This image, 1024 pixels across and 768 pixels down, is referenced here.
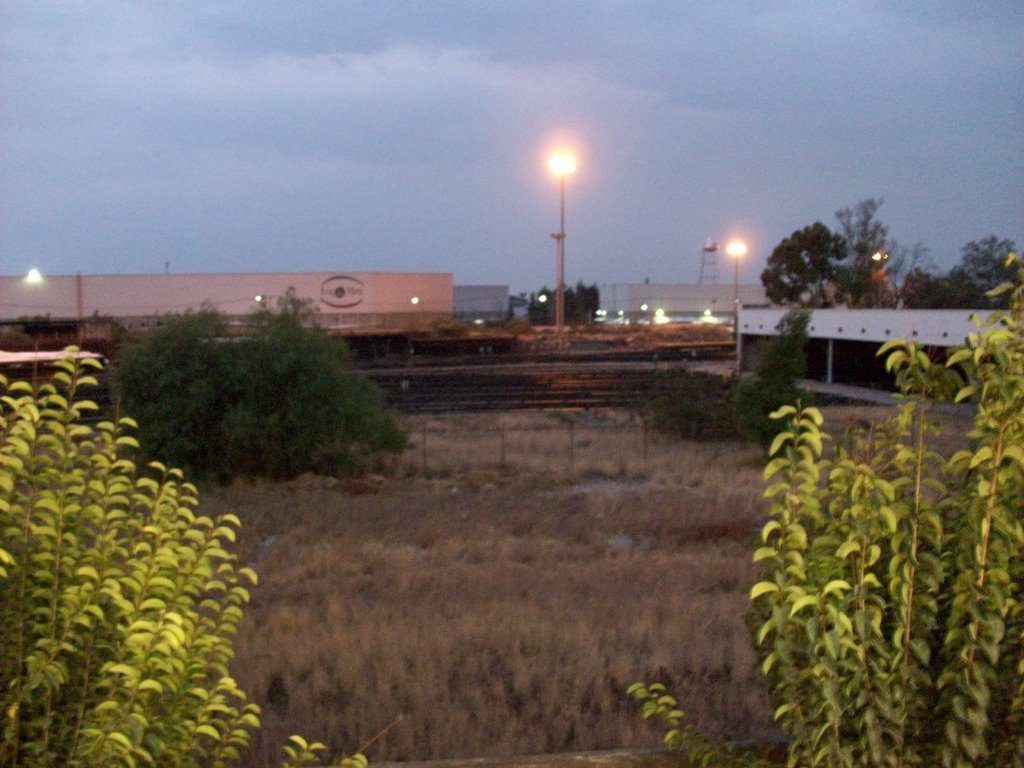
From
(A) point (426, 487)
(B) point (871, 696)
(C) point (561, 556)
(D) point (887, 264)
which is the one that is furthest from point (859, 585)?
(D) point (887, 264)

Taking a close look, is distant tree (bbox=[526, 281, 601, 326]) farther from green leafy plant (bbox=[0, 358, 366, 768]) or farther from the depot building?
green leafy plant (bbox=[0, 358, 366, 768])

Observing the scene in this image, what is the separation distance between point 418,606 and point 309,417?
20.4 m

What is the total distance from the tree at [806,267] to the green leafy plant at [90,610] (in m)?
82.1

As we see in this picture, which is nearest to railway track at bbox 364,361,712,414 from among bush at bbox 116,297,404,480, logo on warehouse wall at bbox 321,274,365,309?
bush at bbox 116,297,404,480

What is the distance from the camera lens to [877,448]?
15.3 feet

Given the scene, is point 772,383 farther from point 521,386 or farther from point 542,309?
point 542,309

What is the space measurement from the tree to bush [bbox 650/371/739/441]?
142ft

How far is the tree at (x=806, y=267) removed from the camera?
280 feet

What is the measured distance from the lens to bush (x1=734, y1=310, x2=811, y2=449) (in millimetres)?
35719

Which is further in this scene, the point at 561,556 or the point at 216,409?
the point at 216,409

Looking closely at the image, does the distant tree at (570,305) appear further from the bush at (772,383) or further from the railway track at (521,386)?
the bush at (772,383)

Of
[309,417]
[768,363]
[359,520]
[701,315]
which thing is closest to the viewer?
[359,520]

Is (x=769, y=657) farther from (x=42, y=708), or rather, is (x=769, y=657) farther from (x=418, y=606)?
(x=418, y=606)

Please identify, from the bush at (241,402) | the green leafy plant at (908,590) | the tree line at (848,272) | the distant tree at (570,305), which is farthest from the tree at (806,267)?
the green leafy plant at (908,590)
